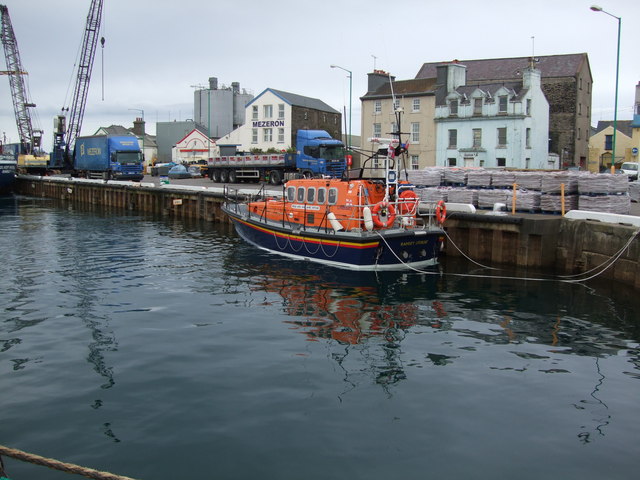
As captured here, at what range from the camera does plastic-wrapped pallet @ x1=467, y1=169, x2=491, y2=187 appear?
23.0 meters

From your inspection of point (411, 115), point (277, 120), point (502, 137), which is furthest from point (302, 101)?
point (502, 137)

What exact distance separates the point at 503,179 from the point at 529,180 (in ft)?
3.64

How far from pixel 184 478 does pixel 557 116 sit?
51.9 meters

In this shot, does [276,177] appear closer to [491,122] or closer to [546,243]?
[491,122]

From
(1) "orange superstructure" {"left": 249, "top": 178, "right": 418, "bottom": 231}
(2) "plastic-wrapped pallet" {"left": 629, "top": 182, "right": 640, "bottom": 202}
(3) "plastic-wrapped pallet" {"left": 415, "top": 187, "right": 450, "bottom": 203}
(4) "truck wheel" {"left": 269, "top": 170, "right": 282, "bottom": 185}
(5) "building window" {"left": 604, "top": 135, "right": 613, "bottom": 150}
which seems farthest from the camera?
(5) "building window" {"left": 604, "top": 135, "right": 613, "bottom": 150}

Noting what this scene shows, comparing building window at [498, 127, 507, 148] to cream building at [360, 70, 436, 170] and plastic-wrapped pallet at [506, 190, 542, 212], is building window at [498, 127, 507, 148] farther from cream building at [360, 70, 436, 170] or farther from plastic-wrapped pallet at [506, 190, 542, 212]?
plastic-wrapped pallet at [506, 190, 542, 212]

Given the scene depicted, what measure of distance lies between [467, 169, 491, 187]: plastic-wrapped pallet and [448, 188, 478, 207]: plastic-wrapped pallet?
1.08ft

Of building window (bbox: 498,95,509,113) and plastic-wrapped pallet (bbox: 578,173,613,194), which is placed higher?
building window (bbox: 498,95,509,113)

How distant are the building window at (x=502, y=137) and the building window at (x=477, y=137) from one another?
141cm

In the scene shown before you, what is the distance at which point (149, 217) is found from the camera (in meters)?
38.5

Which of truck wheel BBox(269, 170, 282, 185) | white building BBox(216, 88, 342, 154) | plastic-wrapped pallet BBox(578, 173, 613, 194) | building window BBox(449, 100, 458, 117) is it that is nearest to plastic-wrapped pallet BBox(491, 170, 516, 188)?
plastic-wrapped pallet BBox(578, 173, 613, 194)

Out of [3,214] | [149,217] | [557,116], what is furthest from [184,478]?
[557,116]

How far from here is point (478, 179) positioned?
76.3ft

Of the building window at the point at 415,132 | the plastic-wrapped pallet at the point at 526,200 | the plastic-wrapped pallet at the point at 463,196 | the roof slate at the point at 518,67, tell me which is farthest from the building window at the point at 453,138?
the plastic-wrapped pallet at the point at 526,200
